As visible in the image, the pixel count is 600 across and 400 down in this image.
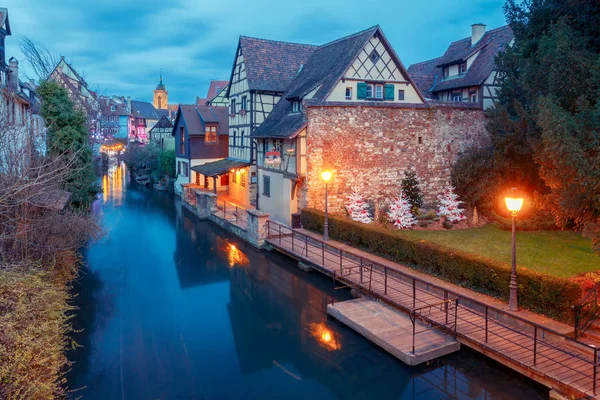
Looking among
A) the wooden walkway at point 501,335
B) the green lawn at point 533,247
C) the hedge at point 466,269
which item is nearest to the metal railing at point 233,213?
the hedge at point 466,269

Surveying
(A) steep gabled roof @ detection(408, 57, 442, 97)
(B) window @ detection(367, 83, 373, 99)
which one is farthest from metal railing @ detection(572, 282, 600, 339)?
(A) steep gabled roof @ detection(408, 57, 442, 97)

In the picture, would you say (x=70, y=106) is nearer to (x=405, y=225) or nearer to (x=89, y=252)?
(x=89, y=252)

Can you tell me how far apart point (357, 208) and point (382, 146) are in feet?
11.0

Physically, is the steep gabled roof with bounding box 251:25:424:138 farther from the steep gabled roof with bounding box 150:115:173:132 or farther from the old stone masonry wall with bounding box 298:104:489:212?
the steep gabled roof with bounding box 150:115:173:132

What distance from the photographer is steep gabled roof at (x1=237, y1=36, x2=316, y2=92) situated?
26.3 m

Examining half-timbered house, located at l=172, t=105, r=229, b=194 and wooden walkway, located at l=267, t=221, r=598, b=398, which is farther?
half-timbered house, located at l=172, t=105, r=229, b=194

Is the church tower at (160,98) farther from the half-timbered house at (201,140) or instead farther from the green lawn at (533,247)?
the green lawn at (533,247)

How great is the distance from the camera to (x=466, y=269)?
40.5 ft

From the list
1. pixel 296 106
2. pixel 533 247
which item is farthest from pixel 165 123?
pixel 533 247

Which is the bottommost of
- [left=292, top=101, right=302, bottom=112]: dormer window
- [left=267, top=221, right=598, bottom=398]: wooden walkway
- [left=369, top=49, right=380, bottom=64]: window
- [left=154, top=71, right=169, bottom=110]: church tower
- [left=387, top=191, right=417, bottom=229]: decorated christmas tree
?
[left=267, top=221, right=598, bottom=398]: wooden walkway

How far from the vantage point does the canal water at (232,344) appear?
9000 millimetres

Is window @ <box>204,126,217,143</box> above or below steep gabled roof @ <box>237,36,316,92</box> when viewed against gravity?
below

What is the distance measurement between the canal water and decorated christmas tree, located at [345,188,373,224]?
3915 millimetres

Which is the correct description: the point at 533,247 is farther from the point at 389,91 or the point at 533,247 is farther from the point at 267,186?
the point at 267,186
